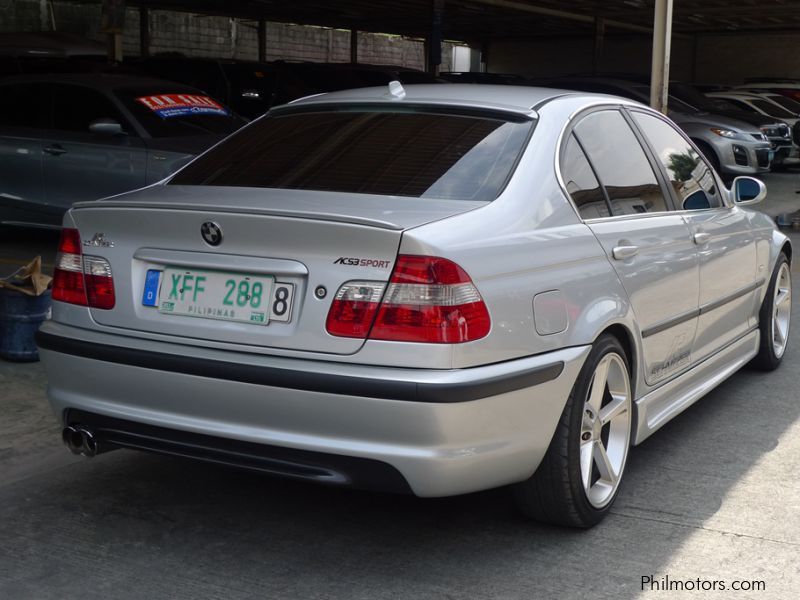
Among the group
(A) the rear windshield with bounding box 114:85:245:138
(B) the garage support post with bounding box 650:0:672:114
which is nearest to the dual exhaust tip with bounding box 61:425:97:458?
(A) the rear windshield with bounding box 114:85:245:138

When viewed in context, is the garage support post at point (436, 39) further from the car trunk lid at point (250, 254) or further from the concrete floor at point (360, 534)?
the car trunk lid at point (250, 254)

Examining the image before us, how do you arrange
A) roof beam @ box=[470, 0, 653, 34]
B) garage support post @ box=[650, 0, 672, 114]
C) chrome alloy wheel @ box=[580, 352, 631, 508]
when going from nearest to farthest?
chrome alloy wheel @ box=[580, 352, 631, 508] → garage support post @ box=[650, 0, 672, 114] → roof beam @ box=[470, 0, 653, 34]

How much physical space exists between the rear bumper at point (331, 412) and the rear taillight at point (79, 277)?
125 millimetres

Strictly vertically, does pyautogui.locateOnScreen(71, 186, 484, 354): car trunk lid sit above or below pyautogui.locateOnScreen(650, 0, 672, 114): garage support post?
below

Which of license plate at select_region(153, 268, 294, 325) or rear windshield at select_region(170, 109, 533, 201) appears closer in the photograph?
license plate at select_region(153, 268, 294, 325)

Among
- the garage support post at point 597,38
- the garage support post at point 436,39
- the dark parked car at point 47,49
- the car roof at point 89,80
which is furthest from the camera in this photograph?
the garage support post at point 597,38

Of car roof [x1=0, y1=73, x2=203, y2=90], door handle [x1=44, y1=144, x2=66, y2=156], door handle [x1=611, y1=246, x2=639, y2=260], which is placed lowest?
door handle [x1=44, y1=144, x2=66, y2=156]

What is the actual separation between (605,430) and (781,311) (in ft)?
8.77

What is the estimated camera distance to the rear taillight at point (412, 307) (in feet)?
9.87

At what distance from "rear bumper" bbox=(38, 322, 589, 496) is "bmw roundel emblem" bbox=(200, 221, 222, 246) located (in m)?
0.32

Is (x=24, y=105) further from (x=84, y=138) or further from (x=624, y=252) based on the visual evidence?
(x=624, y=252)

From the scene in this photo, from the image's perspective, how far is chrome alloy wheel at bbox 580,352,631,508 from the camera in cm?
363

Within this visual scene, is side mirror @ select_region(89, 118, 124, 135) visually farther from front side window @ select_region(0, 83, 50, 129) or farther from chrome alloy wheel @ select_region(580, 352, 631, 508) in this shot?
chrome alloy wheel @ select_region(580, 352, 631, 508)

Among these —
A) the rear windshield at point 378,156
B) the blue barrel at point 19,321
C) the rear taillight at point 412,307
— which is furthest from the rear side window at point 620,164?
the blue barrel at point 19,321
